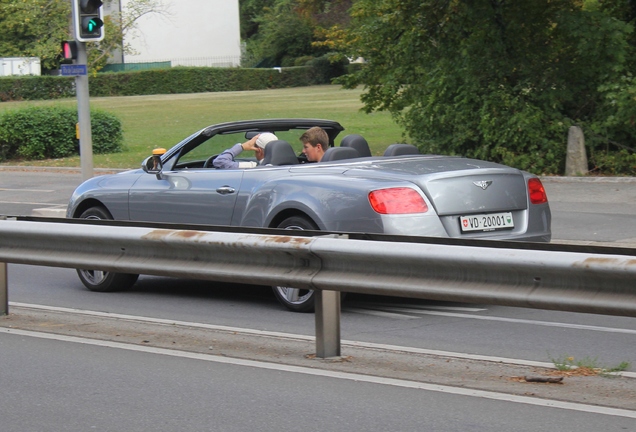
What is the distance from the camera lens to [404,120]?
2216cm

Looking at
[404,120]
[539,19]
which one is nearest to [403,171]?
[539,19]

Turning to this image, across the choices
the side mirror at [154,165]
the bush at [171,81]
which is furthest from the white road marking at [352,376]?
the bush at [171,81]

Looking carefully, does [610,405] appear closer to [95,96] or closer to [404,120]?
[404,120]

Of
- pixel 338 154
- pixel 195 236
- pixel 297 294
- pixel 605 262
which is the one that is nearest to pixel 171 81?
pixel 338 154

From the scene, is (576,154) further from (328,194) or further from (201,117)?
(201,117)

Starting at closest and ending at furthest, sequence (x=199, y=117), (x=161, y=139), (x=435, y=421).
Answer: (x=435, y=421)
(x=161, y=139)
(x=199, y=117)

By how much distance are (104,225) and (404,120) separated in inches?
585

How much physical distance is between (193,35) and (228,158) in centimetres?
8439

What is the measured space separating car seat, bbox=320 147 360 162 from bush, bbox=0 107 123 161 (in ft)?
67.2

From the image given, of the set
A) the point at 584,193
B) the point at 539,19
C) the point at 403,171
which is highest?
the point at 539,19

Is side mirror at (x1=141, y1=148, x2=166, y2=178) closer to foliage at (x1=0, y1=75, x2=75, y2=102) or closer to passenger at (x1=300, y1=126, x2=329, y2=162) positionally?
passenger at (x1=300, y1=126, x2=329, y2=162)

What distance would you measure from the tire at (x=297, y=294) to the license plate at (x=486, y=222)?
1.15 m

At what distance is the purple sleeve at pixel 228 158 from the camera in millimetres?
9750

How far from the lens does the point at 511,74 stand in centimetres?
2022
